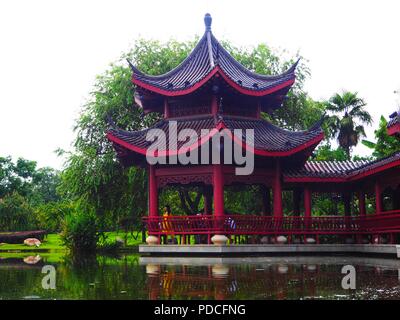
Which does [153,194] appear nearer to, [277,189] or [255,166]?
[255,166]

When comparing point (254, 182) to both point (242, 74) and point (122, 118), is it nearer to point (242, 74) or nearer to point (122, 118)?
point (242, 74)

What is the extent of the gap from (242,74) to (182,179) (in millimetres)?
6481

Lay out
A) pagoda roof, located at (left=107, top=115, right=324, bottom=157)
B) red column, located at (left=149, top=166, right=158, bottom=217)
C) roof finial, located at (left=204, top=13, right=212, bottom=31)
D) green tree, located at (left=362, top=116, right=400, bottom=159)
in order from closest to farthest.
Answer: pagoda roof, located at (left=107, top=115, right=324, bottom=157) → red column, located at (left=149, top=166, right=158, bottom=217) → roof finial, located at (left=204, top=13, right=212, bottom=31) → green tree, located at (left=362, top=116, right=400, bottom=159)

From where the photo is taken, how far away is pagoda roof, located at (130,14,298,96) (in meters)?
23.3

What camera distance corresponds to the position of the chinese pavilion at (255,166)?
22.0m

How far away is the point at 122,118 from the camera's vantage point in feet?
99.5

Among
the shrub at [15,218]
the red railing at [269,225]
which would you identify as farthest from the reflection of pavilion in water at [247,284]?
the shrub at [15,218]

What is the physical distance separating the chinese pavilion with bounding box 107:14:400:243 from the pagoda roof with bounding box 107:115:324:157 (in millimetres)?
41

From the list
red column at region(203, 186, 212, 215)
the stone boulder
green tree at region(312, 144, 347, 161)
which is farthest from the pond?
green tree at region(312, 144, 347, 161)

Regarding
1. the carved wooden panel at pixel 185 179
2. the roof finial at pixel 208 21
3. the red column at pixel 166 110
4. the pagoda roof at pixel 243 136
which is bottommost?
the carved wooden panel at pixel 185 179

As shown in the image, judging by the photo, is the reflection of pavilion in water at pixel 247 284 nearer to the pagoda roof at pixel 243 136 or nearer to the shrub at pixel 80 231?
the pagoda roof at pixel 243 136

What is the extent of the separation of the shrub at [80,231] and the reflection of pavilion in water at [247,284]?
45.9 feet

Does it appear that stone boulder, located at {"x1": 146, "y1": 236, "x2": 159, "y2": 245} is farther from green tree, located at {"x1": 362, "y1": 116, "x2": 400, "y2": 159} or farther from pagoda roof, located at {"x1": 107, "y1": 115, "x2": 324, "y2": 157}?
green tree, located at {"x1": 362, "y1": 116, "x2": 400, "y2": 159}

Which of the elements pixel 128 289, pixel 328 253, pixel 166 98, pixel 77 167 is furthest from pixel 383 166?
pixel 77 167
